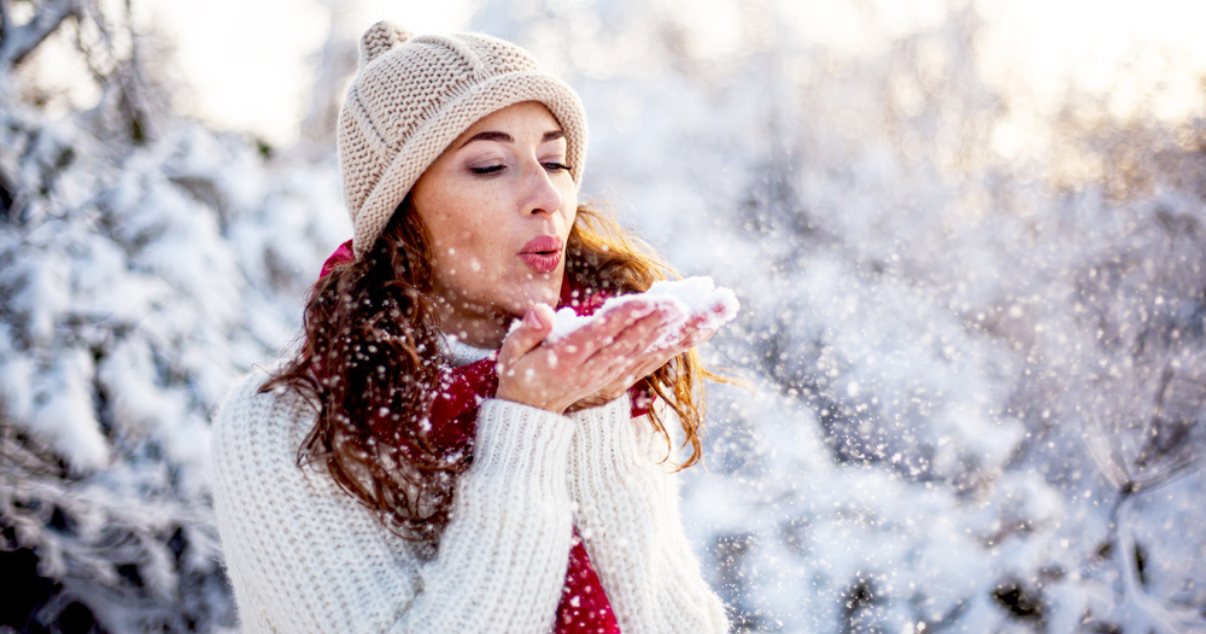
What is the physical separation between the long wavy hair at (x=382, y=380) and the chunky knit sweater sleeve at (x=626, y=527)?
271mm

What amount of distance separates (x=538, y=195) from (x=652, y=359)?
44 cm

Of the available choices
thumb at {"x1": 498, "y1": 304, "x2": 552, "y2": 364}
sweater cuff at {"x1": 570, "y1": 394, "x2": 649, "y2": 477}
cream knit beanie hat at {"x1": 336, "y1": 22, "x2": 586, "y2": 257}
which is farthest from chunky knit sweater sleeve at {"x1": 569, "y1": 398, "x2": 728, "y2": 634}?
cream knit beanie hat at {"x1": 336, "y1": 22, "x2": 586, "y2": 257}

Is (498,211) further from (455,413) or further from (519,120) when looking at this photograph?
(455,413)

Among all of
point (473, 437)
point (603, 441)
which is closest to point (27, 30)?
point (473, 437)

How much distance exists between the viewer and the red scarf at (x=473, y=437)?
120 centimetres

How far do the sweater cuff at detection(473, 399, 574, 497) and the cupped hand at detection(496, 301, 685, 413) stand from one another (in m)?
0.03

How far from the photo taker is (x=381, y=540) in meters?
1.21

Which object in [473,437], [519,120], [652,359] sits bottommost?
[473,437]

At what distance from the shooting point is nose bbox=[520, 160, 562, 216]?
1347mm

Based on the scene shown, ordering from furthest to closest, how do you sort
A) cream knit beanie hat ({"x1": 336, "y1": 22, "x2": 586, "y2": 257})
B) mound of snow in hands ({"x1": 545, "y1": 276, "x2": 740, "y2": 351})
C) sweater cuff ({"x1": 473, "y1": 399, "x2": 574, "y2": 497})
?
cream knit beanie hat ({"x1": 336, "y1": 22, "x2": 586, "y2": 257})
sweater cuff ({"x1": 473, "y1": 399, "x2": 574, "y2": 497})
mound of snow in hands ({"x1": 545, "y1": 276, "x2": 740, "y2": 351})

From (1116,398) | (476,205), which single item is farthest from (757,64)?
(476,205)

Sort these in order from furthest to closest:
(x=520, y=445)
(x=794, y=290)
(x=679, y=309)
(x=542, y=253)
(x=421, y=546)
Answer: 1. (x=794, y=290)
2. (x=542, y=253)
3. (x=421, y=546)
4. (x=520, y=445)
5. (x=679, y=309)

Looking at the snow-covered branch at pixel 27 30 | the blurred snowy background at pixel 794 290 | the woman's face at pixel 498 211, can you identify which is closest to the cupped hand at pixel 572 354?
the woman's face at pixel 498 211

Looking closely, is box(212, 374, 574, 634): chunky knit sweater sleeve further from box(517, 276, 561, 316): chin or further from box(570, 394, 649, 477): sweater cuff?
box(517, 276, 561, 316): chin
